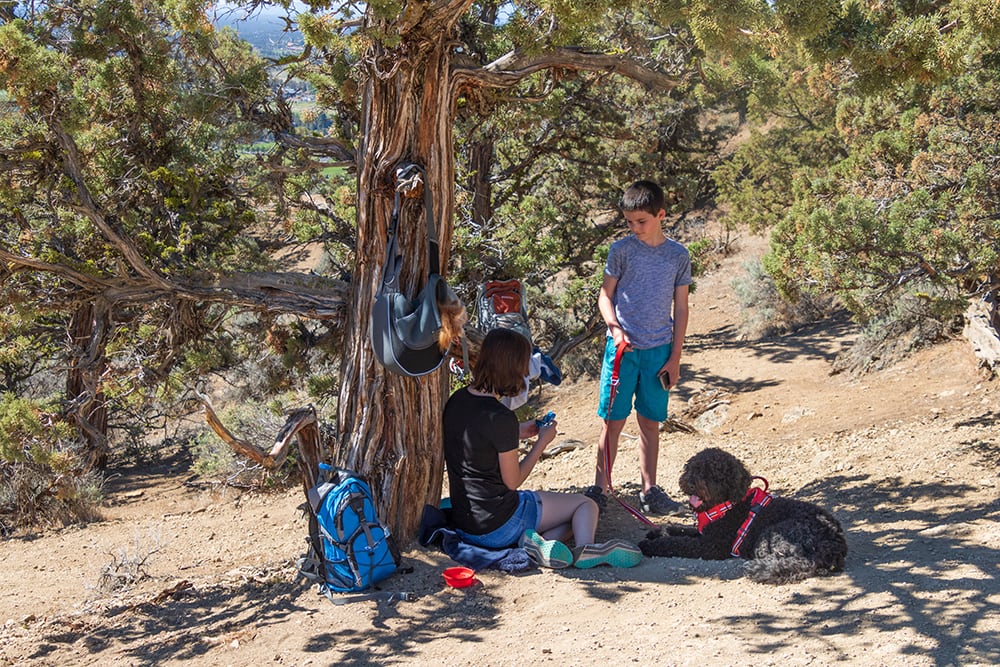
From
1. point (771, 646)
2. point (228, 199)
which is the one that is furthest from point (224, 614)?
point (228, 199)

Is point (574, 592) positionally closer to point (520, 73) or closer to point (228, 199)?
point (520, 73)

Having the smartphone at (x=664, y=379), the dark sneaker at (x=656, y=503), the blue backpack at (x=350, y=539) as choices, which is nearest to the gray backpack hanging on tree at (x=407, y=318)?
the blue backpack at (x=350, y=539)

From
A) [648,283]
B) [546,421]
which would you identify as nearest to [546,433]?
[546,421]

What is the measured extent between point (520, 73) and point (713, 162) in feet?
39.8

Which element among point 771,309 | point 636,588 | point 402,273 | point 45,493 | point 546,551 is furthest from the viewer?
point 771,309

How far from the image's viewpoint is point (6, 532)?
852 cm

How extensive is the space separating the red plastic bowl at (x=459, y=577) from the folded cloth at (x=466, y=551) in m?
0.12

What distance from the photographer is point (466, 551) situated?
4328 millimetres

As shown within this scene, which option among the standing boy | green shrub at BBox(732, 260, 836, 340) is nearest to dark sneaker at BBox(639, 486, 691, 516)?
the standing boy

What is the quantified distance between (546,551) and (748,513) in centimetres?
101

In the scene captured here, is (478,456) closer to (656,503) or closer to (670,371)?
(670,371)

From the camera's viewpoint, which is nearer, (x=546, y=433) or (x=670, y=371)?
(x=546, y=433)

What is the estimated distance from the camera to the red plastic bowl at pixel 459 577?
4086mm

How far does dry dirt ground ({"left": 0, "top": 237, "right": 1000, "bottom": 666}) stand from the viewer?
3414 mm
